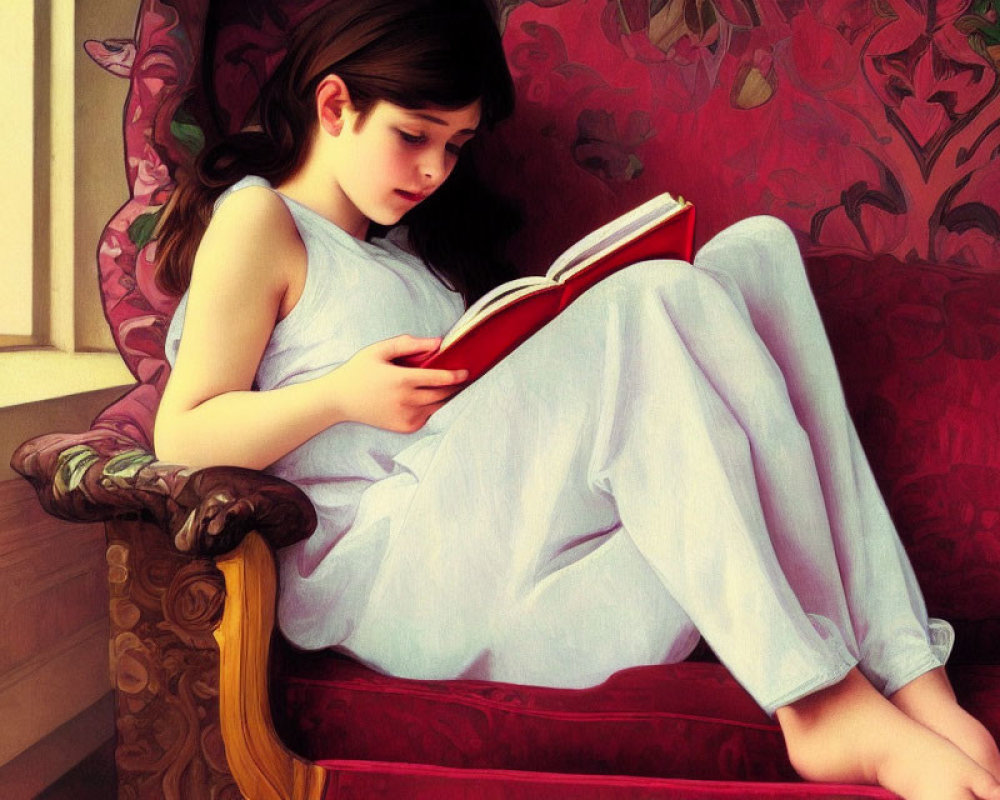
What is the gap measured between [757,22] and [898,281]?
1.36 feet

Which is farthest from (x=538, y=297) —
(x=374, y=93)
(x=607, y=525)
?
(x=374, y=93)

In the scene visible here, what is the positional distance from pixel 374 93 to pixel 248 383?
14.8 inches

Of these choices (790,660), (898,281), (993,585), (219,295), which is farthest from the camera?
(898,281)

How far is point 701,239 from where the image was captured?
51.3 inches

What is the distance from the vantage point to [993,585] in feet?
3.72

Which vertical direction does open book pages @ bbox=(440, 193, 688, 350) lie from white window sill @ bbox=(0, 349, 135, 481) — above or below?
above

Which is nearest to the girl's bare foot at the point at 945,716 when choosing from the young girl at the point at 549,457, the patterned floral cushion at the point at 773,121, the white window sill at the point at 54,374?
the young girl at the point at 549,457

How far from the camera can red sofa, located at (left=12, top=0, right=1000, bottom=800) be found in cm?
90

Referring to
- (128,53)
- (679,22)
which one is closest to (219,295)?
(128,53)

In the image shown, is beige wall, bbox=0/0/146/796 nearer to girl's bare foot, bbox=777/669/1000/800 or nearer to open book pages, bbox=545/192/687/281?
open book pages, bbox=545/192/687/281

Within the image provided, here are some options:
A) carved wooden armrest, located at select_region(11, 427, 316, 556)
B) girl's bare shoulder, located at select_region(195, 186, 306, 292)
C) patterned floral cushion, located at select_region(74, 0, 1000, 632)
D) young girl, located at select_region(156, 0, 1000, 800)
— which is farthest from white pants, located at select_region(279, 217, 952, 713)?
patterned floral cushion, located at select_region(74, 0, 1000, 632)

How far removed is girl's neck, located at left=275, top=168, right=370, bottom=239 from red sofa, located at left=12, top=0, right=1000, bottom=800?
0.52 ft

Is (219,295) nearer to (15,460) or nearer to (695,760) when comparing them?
(15,460)

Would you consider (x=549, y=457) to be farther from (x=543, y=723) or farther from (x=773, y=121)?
(x=773, y=121)
